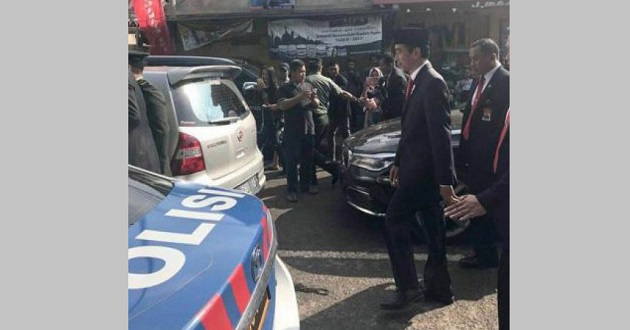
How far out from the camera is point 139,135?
3.67 metres

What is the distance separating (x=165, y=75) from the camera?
436cm

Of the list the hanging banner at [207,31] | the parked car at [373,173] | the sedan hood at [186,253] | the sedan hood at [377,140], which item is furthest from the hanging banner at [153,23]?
the sedan hood at [186,253]

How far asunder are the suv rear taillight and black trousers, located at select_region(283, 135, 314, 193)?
7.01 feet

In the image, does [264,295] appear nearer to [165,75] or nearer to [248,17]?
[165,75]

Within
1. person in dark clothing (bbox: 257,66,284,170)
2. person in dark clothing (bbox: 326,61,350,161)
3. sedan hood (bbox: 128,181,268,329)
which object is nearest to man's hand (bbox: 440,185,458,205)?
sedan hood (bbox: 128,181,268,329)

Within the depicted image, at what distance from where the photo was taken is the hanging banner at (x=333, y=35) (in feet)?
44.9

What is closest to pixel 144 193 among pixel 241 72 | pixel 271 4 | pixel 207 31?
pixel 241 72

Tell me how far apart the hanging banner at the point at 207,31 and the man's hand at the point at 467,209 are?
492 inches

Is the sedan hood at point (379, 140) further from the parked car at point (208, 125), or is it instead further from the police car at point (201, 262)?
the police car at point (201, 262)

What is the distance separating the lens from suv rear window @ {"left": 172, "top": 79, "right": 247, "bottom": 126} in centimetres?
438

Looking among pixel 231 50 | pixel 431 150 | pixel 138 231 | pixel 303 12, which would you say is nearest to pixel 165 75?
pixel 431 150

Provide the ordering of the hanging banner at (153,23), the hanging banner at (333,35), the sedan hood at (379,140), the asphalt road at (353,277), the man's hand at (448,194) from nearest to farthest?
1. the man's hand at (448,194)
2. the asphalt road at (353,277)
3. the sedan hood at (379,140)
4. the hanging banner at (153,23)
5. the hanging banner at (333,35)

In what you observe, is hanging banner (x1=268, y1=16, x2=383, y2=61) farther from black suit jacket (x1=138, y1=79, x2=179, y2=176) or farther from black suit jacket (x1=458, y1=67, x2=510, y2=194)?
Result: black suit jacket (x1=458, y1=67, x2=510, y2=194)

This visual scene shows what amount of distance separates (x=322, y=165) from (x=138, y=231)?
5.21 metres
